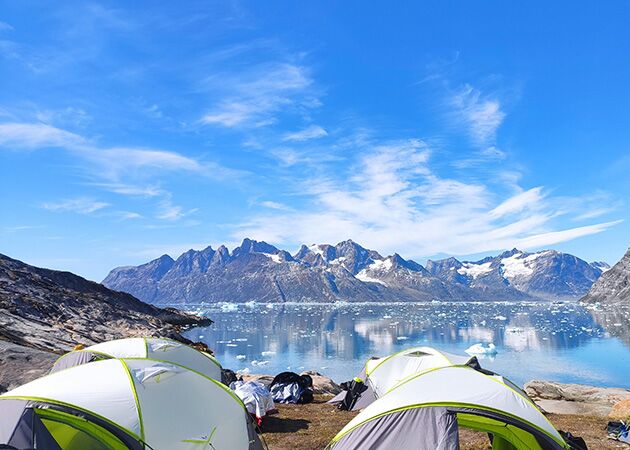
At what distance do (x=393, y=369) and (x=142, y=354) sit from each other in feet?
29.7

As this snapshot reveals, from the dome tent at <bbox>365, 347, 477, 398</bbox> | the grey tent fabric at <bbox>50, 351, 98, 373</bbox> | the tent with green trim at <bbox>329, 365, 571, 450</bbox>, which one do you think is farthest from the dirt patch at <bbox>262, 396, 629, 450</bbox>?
the grey tent fabric at <bbox>50, 351, 98, 373</bbox>

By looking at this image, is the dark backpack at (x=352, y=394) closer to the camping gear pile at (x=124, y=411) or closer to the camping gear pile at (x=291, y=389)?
the camping gear pile at (x=291, y=389)

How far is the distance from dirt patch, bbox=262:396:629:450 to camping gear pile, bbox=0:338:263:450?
280 centimetres

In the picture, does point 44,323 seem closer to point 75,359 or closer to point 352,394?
point 75,359

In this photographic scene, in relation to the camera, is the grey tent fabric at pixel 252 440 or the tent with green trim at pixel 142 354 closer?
the grey tent fabric at pixel 252 440

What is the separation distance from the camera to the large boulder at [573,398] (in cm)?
2023

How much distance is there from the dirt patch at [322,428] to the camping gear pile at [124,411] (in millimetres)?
2801

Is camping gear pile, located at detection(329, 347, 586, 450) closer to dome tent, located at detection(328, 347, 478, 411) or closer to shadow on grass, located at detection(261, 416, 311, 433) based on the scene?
shadow on grass, located at detection(261, 416, 311, 433)

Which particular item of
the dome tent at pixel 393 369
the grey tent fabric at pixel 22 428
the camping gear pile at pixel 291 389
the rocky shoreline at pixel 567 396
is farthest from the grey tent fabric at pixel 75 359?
the dome tent at pixel 393 369

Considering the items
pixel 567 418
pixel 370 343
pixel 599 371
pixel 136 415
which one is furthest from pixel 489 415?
pixel 370 343

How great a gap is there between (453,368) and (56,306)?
172ft

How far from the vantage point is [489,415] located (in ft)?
26.2

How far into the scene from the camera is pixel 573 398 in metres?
23.1

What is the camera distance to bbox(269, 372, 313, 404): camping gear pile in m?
18.9
